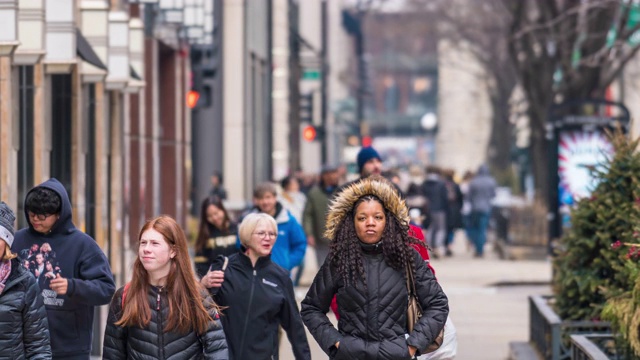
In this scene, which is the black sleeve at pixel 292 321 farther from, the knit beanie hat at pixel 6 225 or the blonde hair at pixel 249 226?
the knit beanie hat at pixel 6 225

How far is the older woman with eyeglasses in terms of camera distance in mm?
8719

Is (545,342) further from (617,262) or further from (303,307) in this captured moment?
(303,307)

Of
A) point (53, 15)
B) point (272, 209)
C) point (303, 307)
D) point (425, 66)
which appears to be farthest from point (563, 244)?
point (425, 66)

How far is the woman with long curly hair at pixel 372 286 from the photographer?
24.0ft

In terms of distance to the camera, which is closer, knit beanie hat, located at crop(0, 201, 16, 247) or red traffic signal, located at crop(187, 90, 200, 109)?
knit beanie hat, located at crop(0, 201, 16, 247)

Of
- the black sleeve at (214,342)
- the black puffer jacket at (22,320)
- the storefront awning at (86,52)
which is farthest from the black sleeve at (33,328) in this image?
the storefront awning at (86,52)

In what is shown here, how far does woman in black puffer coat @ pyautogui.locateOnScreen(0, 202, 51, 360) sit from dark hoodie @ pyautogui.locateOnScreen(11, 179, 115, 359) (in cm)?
92

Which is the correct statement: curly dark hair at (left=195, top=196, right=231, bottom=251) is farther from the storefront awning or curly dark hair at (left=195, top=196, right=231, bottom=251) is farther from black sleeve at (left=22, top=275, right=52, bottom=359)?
black sleeve at (left=22, top=275, right=52, bottom=359)

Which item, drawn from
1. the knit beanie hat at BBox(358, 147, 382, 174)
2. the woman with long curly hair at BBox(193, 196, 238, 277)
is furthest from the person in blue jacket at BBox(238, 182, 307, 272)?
the knit beanie hat at BBox(358, 147, 382, 174)

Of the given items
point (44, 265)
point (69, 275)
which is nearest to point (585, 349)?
point (69, 275)

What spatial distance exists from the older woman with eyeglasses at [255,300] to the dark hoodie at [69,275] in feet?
3.41

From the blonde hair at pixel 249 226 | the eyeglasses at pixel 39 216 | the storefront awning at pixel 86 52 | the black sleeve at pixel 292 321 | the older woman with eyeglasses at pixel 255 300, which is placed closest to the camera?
the eyeglasses at pixel 39 216

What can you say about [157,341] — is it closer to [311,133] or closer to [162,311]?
[162,311]

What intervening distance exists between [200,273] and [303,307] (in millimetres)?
4145
